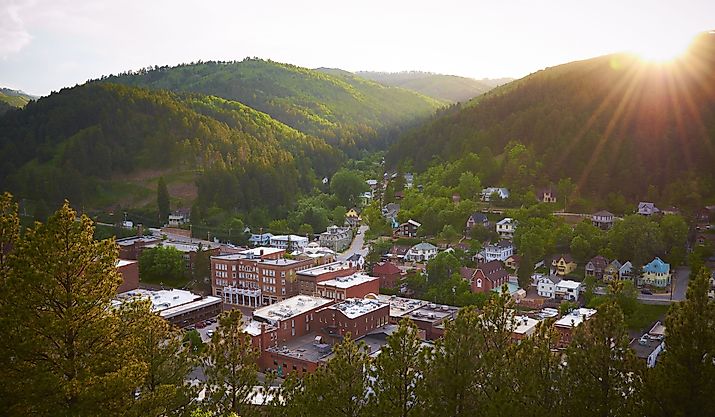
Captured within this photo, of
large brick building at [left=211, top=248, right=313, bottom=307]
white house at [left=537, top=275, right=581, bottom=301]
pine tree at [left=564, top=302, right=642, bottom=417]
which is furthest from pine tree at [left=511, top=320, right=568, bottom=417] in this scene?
large brick building at [left=211, top=248, right=313, bottom=307]

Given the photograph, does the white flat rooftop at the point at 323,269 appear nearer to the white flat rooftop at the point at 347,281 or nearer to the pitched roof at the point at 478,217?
the white flat rooftop at the point at 347,281

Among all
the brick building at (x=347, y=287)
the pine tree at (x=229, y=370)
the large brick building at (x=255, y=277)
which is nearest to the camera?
the pine tree at (x=229, y=370)

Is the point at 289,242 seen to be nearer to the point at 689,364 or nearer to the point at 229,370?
the point at 229,370

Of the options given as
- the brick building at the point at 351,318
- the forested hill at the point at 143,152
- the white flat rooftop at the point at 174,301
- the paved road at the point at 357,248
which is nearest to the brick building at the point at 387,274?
the paved road at the point at 357,248

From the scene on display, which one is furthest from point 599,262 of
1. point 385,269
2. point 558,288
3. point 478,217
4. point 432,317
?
point 432,317

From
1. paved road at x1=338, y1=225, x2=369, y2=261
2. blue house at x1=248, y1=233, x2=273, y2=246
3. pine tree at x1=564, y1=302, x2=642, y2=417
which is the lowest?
paved road at x1=338, y1=225, x2=369, y2=261

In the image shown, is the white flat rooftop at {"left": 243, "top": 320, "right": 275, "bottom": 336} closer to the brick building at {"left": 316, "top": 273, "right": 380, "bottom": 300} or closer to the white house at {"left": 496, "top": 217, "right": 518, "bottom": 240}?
the brick building at {"left": 316, "top": 273, "right": 380, "bottom": 300}
